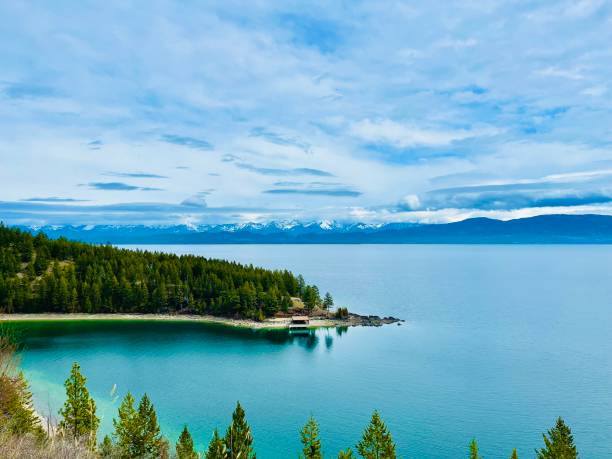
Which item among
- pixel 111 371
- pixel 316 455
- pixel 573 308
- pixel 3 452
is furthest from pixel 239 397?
pixel 573 308

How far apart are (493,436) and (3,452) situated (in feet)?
140

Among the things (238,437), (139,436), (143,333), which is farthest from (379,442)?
(143,333)

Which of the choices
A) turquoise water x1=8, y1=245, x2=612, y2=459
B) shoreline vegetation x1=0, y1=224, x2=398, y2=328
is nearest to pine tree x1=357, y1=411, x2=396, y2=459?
turquoise water x1=8, y1=245, x2=612, y2=459

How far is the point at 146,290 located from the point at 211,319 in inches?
754

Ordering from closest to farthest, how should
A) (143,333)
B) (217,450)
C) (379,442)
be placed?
(217,450) < (379,442) < (143,333)

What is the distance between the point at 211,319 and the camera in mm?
105438

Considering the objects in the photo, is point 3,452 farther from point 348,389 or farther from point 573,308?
point 573,308

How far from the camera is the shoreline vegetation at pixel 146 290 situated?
349 feet

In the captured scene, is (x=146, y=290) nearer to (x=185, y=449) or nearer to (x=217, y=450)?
(x=185, y=449)

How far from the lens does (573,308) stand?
12419 cm

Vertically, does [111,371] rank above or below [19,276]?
below

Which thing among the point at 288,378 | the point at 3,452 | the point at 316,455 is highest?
the point at 3,452

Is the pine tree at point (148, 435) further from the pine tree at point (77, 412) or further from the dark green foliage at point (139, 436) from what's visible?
the pine tree at point (77, 412)

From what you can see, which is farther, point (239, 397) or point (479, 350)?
point (479, 350)
